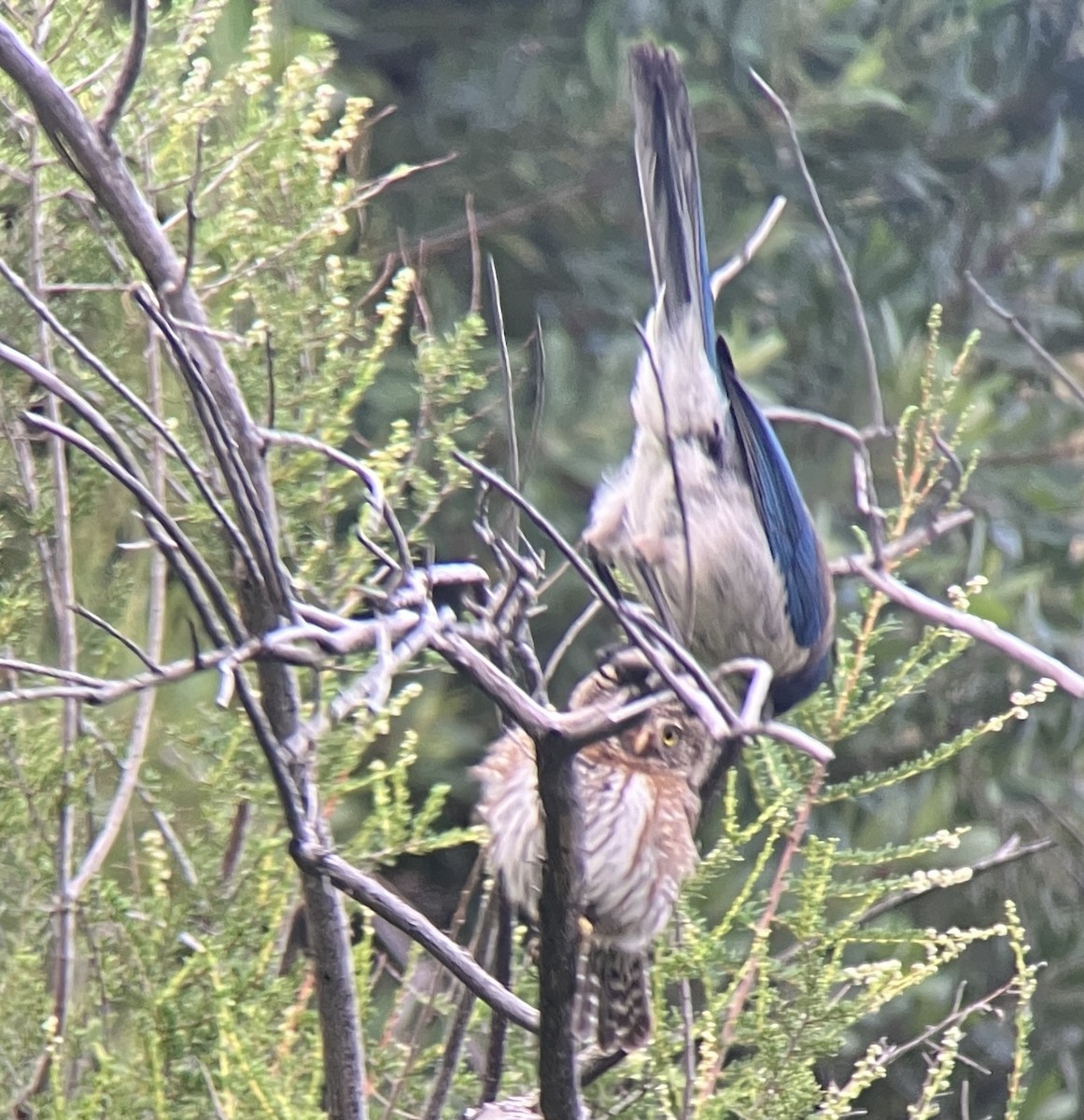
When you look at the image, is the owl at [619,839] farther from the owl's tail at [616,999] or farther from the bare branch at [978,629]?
the bare branch at [978,629]

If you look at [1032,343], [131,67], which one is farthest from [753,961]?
[131,67]

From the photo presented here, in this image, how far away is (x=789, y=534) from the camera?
8.38 ft

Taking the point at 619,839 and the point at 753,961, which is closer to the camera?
the point at 753,961

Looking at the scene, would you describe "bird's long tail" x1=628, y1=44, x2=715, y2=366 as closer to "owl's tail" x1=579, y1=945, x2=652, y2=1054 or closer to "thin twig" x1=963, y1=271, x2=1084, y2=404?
"thin twig" x1=963, y1=271, x2=1084, y2=404

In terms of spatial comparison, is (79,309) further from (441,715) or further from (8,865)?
(441,715)

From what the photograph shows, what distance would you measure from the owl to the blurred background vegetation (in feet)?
2.36

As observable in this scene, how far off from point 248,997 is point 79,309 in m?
0.88

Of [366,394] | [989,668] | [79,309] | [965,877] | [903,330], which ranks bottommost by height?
[965,877]

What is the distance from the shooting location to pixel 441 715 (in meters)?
2.68

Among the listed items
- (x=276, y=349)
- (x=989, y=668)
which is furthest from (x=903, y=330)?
(x=276, y=349)

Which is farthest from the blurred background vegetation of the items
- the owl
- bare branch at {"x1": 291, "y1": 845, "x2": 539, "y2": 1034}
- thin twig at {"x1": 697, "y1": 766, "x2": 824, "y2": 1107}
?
bare branch at {"x1": 291, "y1": 845, "x2": 539, "y2": 1034}

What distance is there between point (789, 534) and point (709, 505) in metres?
0.14

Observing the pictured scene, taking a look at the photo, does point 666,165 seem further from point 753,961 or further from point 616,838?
point 753,961

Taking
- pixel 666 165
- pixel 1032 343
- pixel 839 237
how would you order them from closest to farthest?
pixel 1032 343, pixel 666 165, pixel 839 237
